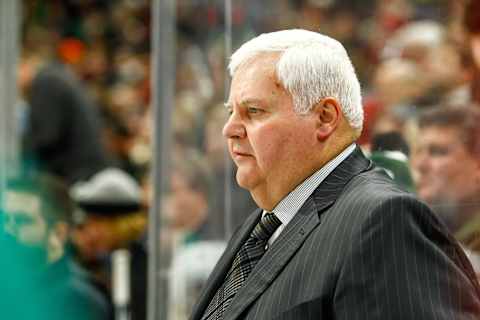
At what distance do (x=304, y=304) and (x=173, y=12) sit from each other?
9.56 feet

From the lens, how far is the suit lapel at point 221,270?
295cm

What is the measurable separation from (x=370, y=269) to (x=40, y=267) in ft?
8.91

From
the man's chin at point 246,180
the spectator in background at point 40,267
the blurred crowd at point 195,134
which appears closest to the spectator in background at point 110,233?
the blurred crowd at point 195,134

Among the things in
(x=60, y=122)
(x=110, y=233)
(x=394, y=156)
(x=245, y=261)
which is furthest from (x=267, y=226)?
(x=60, y=122)

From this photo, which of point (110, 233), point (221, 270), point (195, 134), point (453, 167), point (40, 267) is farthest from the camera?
point (110, 233)

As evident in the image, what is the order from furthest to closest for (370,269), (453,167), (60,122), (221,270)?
(60,122) < (453,167) < (221,270) < (370,269)

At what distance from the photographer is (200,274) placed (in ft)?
15.8

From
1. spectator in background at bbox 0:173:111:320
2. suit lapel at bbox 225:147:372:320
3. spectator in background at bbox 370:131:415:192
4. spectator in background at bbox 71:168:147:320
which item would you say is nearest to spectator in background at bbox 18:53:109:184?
spectator in background at bbox 71:168:147:320

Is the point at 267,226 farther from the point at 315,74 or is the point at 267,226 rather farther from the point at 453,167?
the point at 453,167

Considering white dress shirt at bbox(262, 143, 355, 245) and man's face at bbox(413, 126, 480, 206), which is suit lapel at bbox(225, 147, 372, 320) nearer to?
white dress shirt at bbox(262, 143, 355, 245)

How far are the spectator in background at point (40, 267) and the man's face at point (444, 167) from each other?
1.85 meters

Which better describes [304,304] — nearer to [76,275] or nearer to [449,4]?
[449,4]

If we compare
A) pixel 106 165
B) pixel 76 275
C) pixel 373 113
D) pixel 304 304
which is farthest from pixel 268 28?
pixel 106 165

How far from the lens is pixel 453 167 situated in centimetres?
341
